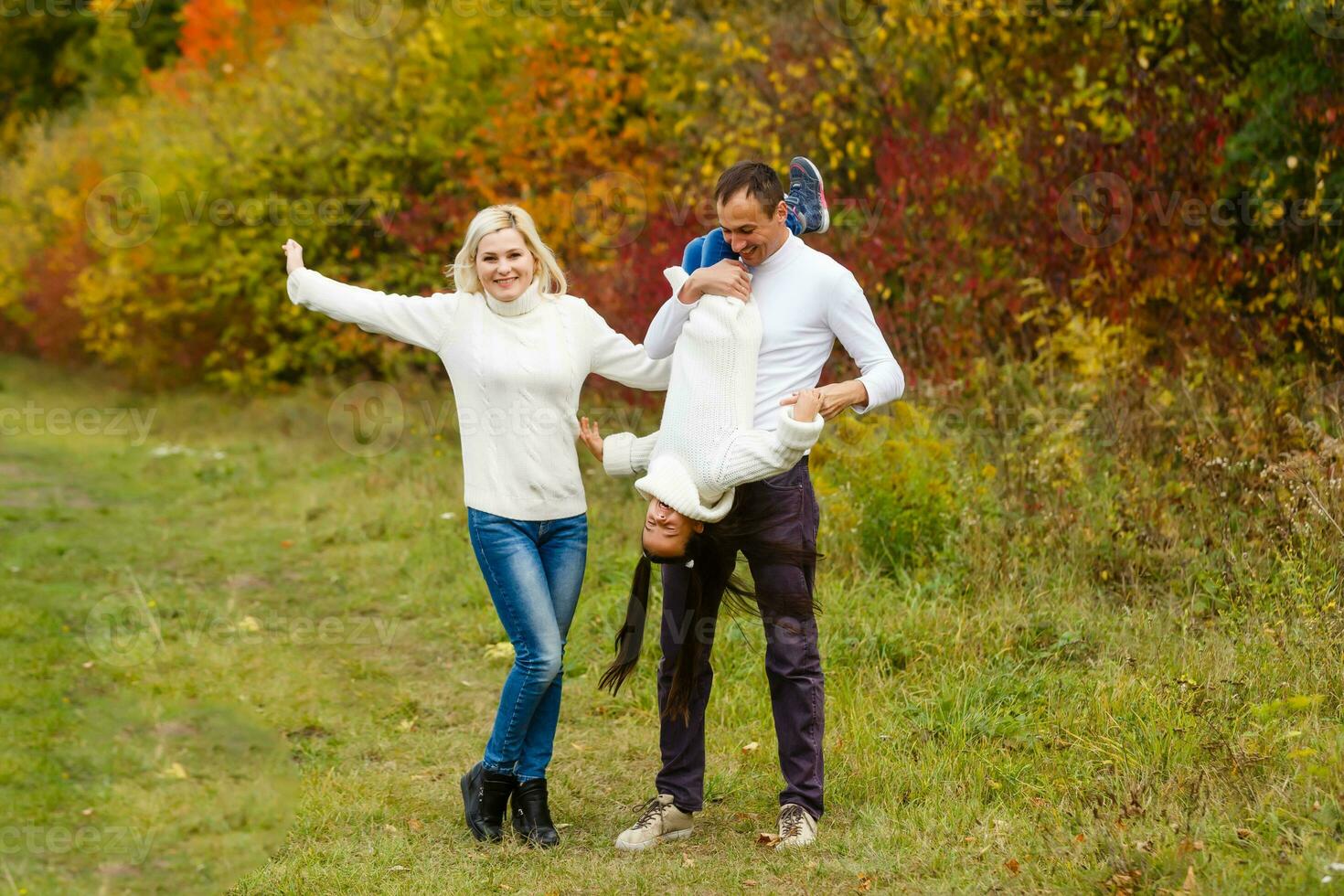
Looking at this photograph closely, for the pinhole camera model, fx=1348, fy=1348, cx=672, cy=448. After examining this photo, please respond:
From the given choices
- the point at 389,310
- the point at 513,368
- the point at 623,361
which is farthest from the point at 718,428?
the point at 389,310

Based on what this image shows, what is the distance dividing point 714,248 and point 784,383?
0.47 m

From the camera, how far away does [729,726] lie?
18.5ft

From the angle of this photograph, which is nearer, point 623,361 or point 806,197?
point 806,197

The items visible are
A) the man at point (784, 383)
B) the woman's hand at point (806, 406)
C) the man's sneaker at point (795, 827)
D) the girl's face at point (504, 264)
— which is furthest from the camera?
the girl's face at point (504, 264)

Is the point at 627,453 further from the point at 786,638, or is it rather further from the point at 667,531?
the point at 786,638

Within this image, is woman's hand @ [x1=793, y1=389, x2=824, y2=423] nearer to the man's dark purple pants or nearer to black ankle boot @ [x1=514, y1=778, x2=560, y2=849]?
the man's dark purple pants

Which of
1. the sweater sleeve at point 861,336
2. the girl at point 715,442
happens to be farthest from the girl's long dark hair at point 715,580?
the sweater sleeve at point 861,336

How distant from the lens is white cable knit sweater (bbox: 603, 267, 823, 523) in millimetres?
4012

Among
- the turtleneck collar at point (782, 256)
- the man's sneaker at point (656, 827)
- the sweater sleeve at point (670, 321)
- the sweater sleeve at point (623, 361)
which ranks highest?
the turtleneck collar at point (782, 256)

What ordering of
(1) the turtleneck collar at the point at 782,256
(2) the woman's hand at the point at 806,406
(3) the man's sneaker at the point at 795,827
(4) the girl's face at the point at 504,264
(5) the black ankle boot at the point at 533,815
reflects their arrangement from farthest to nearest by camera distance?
1. (5) the black ankle boot at the point at 533,815
2. (4) the girl's face at the point at 504,264
3. (3) the man's sneaker at the point at 795,827
4. (1) the turtleneck collar at the point at 782,256
5. (2) the woman's hand at the point at 806,406

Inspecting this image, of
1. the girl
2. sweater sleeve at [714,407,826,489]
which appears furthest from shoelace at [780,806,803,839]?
sweater sleeve at [714,407,826,489]

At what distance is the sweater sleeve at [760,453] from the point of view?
397 cm

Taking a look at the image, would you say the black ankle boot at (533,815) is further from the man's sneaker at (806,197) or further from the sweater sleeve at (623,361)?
the man's sneaker at (806,197)

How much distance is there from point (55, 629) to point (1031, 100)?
7281 mm
